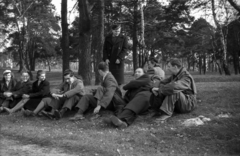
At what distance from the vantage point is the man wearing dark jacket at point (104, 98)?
658cm

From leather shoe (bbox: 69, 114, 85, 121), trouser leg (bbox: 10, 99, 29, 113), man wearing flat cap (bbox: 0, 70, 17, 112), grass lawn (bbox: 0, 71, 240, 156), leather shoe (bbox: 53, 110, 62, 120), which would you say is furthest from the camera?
man wearing flat cap (bbox: 0, 70, 17, 112)

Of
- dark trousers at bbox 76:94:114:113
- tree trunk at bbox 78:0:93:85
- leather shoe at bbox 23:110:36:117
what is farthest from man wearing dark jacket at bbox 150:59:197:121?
tree trunk at bbox 78:0:93:85

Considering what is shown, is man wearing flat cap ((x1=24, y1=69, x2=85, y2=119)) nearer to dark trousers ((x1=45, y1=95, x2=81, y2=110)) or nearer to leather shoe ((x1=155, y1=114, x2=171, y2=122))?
dark trousers ((x1=45, y1=95, x2=81, y2=110))

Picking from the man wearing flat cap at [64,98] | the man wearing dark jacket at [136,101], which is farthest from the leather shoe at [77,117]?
the man wearing dark jacket at [136,101]

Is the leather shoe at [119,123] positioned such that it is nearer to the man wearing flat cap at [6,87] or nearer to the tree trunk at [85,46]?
the man wearing flat cap at [6,87]

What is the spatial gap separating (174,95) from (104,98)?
1.82 meters

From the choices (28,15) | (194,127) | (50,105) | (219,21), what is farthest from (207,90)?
(28,15)

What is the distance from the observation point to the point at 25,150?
15.6 feet

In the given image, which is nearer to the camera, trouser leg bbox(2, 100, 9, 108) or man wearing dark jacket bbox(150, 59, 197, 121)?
man wearing dark jacket bbox(150, 59, 197, 121)

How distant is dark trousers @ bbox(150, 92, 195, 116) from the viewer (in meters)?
5.79

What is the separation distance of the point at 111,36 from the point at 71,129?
376 centimetres

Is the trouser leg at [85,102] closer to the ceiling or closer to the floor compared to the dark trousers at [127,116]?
closer to the ceiling

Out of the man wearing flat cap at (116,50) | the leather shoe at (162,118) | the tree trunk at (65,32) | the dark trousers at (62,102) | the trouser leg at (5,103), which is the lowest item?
the leather shoe at (162,118)

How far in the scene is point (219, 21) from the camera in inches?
943
